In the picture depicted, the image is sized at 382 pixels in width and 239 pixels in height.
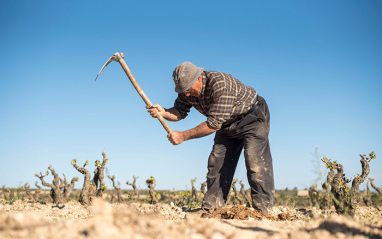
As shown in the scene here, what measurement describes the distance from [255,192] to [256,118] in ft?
3.44

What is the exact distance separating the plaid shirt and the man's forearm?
7 centimetres

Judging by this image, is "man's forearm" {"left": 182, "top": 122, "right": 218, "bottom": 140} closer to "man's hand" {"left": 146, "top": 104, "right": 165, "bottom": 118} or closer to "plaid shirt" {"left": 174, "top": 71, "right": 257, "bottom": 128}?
"plaid shirt" {"left": 174, "top": 71, "right": 257, "bottom": 128}

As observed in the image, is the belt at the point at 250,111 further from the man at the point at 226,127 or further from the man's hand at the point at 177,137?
the man's hand at the point at 177,137

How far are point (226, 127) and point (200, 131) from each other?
2.04 feet

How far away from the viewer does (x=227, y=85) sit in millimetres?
4520

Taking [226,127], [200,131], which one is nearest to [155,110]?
[200,131]

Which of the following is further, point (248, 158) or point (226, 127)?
point (226, 127)

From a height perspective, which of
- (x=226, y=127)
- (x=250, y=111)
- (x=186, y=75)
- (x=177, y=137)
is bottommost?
(x=177, y=137)

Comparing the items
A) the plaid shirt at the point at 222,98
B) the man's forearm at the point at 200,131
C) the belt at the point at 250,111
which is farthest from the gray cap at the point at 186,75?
the belt at the point at 250,111

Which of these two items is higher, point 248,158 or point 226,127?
point 226,127

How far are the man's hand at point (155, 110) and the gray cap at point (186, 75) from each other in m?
0.60

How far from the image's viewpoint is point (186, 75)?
4.54 m

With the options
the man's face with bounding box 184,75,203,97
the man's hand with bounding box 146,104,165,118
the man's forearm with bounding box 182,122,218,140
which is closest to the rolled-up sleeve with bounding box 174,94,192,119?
the man's hand with bounding box 146,104,165,118

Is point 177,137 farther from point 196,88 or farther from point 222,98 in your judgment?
point 222,98
